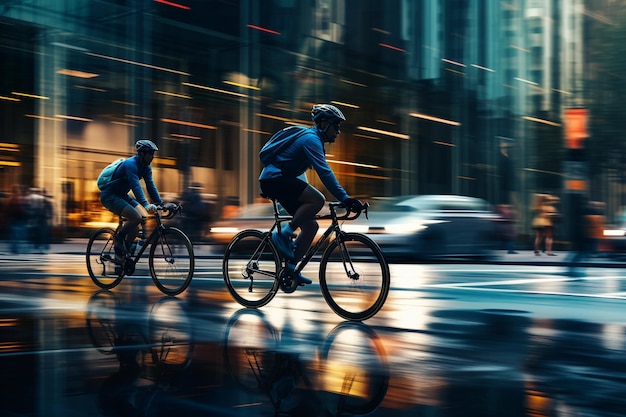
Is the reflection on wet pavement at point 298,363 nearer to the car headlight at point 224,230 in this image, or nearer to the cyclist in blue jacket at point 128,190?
the cyclist in blue jacket at point 128,190

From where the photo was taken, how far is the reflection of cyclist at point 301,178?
24.5 feet

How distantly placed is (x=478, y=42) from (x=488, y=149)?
4694 mm

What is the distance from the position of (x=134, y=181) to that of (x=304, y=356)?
5.00 metres

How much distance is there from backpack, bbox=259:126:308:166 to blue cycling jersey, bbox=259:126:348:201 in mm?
31

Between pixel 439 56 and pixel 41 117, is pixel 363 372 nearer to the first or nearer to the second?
pixel 41 117

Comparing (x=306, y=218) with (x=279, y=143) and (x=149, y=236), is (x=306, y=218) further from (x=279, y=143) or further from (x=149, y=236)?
(x=149, y=236)

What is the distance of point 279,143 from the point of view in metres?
7.63

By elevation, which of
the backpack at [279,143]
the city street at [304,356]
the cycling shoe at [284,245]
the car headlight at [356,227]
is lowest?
the city street at [304,356]

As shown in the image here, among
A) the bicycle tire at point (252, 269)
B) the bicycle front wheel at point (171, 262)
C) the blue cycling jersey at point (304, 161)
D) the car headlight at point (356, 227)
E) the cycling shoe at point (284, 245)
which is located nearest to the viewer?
the blue cycling jersey at point (304, 161)

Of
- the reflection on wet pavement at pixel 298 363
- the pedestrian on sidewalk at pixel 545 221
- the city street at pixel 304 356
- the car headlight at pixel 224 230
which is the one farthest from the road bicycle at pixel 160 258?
the pedestrian on sidewalk at pixel 545 221

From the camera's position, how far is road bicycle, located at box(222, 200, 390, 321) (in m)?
7.18

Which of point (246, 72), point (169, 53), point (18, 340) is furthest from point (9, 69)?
point (18, 340)

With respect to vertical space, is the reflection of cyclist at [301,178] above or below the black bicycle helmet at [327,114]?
below

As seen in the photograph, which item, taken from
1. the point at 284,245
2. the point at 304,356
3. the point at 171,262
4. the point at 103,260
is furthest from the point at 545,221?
the point at 304,356
